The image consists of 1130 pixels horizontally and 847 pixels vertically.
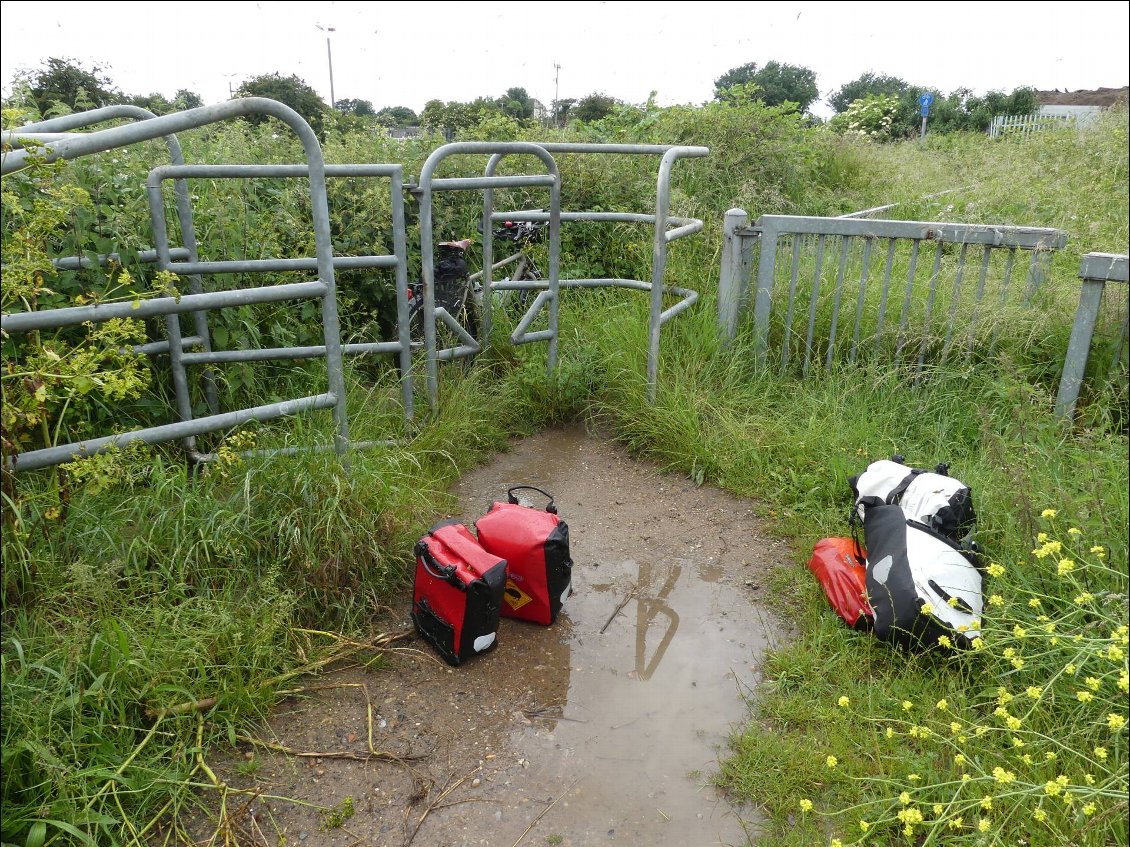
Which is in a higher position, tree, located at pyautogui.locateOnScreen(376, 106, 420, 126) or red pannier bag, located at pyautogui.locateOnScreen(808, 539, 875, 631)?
tree, located at pyautogui.locateOnScreen(376, 106, 420, 126)

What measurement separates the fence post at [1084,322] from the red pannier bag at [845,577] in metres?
1.15

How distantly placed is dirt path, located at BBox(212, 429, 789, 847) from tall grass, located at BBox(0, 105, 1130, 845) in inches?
6.0

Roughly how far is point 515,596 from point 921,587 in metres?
→ 1.40

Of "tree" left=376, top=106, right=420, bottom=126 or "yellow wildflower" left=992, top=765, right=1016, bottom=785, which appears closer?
"yellow wildflower" left=992, top=765, right=1016, bottom=785

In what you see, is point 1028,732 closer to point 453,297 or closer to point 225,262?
point 225,262

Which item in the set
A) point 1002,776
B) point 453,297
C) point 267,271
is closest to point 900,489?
point 1002,776

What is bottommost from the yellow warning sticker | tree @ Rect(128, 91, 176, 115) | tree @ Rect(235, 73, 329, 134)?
the yellow warning sticker

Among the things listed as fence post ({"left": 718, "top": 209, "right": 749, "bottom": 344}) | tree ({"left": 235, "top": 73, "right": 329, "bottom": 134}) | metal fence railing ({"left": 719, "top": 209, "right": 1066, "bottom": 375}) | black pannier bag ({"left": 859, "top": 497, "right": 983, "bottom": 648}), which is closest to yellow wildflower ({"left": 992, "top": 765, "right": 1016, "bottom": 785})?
black pannier bag ({"left": 859, "top": 497, "right": 983, "bottom": 648})

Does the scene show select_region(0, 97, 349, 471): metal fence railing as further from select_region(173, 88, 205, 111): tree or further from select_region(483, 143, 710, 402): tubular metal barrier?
select_region(173, 88, 205, 111): tree

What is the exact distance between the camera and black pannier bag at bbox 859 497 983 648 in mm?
2557

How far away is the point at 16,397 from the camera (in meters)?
2.33

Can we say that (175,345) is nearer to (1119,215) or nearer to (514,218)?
(514,218)

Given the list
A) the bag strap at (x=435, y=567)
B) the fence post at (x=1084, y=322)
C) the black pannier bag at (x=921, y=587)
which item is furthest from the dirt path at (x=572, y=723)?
the fence post at (x=1084, y=322)

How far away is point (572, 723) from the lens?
2.55m
